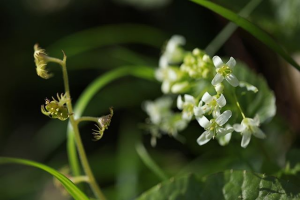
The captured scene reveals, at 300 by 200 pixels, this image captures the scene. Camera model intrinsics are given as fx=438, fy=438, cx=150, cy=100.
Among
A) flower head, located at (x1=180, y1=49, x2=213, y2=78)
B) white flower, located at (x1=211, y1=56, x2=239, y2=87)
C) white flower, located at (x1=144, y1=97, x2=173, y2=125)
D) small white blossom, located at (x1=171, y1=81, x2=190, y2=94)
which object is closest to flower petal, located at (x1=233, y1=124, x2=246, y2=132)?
white flower, located at (x1=211, y1=56, x2=239, y2=87)

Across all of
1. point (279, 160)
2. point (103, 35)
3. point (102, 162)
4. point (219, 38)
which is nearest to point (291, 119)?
point (279, 160)

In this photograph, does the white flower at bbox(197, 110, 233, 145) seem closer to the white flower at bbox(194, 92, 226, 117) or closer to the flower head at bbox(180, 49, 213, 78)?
the white flower at bbox(194, 92, 226, 117)

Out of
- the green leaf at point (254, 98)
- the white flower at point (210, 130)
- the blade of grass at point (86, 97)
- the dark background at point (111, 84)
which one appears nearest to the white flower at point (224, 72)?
the white flower at point (210, 130)

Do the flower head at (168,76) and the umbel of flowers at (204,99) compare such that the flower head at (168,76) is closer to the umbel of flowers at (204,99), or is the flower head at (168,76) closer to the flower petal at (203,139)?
the umbel of flowers at (204,99)

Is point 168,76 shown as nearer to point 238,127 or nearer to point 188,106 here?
point 188,106

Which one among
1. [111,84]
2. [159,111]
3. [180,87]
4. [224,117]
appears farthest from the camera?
[111,84]

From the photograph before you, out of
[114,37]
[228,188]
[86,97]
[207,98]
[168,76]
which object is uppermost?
[114,37]

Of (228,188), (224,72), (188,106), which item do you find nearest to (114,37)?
(188,106)
